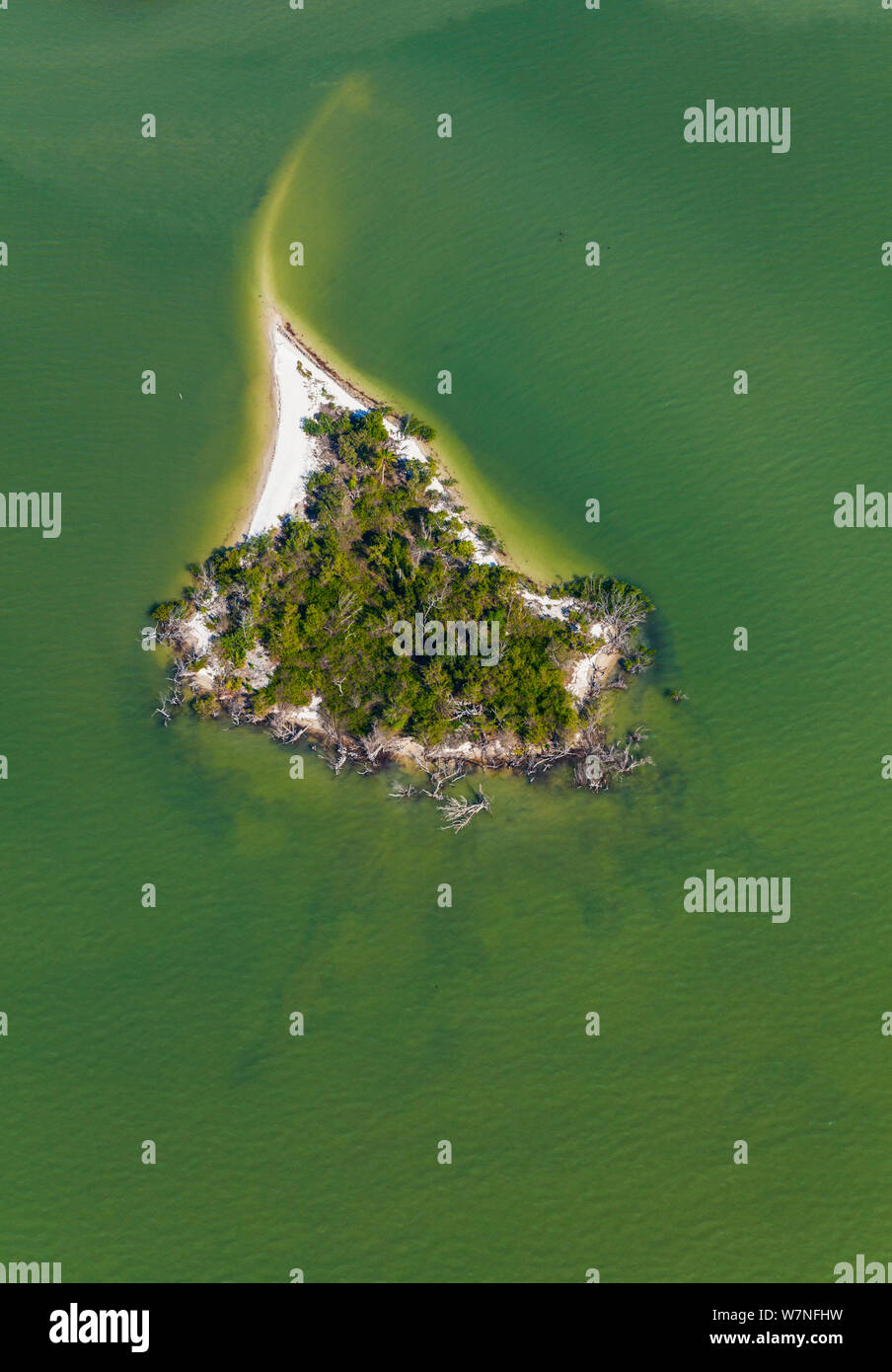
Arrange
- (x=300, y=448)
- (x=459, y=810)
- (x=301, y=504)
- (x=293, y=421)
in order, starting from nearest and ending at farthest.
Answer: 1. (x=459, y=810)
2. (x=301, y=504)
3. (x=300, y=448)
4. (x=293, y=421)

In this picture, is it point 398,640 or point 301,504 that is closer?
point 398,640

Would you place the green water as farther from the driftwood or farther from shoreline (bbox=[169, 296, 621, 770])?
shoreline (bbox=[169, 296, 621, 770])

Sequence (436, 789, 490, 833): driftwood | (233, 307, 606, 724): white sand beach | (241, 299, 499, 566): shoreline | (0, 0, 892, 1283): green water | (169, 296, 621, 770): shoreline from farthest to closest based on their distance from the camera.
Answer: (241, 299, 499, 566): shoreline, (233, 307, 606, 724): white sand beach, (169, 296, 621, 770): shoreline, (436, 789, 490, 833): driftwood, (0, 0, 892, 1283): green water

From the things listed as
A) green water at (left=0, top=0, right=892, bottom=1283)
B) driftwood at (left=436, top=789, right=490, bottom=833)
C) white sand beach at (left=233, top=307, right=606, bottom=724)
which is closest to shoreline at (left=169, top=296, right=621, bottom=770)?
white sand beach at (left=233, top=307, right=606, bottom=724)

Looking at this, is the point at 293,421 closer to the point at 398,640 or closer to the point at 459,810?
the point at 398,640

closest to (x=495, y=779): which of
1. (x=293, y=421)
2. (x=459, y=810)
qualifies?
(x=459, y=810)

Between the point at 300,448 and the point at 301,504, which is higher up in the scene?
the point at 300,448

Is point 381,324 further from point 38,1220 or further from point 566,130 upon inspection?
point 38,1220
